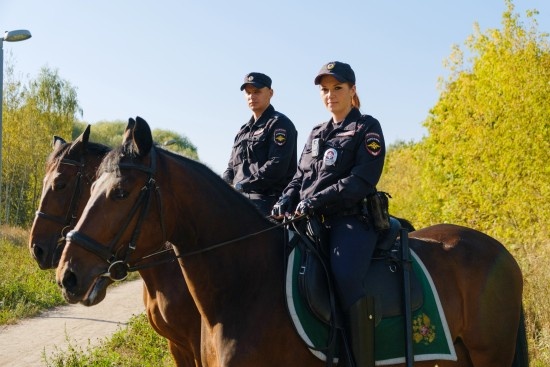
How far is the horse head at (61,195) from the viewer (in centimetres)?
661

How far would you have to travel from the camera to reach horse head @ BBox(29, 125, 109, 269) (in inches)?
260

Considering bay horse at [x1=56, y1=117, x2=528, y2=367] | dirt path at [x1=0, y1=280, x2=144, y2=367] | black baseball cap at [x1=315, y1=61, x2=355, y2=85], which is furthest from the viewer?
dirt path at [x1=0, y1=280, x2=144, y2=367]

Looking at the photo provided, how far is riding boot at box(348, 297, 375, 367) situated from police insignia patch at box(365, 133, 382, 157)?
3.44 ft

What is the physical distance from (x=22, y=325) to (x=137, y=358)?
433cm

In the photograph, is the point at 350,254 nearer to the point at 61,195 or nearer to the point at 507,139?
the point at 61,195

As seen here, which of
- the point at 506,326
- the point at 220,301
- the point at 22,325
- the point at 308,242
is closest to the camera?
the point at 220,301

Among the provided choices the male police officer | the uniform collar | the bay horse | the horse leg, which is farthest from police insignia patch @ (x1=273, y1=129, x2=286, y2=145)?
the bay horse

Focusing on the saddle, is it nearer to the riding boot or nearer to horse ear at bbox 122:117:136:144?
the riding boot

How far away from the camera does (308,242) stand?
14.8ft

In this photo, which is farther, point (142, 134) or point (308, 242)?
point (308, 242)

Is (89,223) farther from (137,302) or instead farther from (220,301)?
(137,302)

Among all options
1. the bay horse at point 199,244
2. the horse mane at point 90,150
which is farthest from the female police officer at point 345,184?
the horse mane at point 90,150

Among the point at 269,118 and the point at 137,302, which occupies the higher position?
the point at 269,118

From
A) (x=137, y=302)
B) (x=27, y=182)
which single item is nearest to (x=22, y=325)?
(x=137, y=302)
